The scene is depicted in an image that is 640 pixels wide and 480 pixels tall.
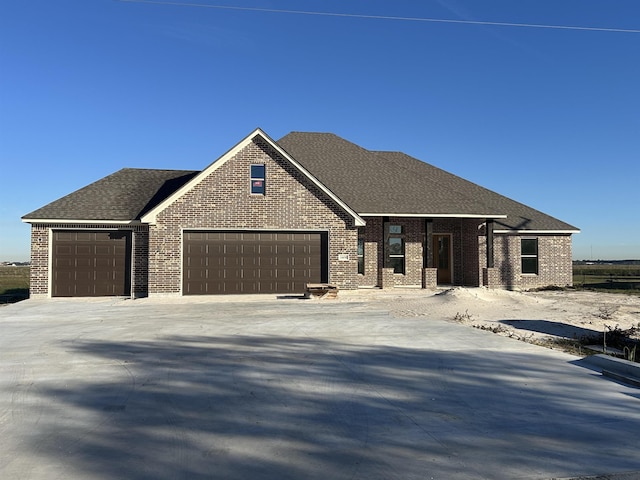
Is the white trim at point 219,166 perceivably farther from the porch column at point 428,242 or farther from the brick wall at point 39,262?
the brick wall at point 39,262

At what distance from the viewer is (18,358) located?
7734 millimetres

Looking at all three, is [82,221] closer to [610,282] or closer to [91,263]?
[91,263]

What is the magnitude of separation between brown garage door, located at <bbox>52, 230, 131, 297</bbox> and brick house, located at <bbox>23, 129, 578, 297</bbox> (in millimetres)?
42

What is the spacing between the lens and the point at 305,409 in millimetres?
5160

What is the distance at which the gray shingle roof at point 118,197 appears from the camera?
1839 centimetres

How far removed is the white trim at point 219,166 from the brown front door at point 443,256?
5.91 metres

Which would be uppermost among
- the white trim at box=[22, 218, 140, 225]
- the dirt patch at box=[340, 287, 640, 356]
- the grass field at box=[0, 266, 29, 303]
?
the white trim at box=[22, 218, 140, 225]

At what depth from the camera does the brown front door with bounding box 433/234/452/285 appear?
897 inches

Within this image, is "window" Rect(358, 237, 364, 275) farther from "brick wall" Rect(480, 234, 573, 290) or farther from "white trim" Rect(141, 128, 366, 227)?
"brick wall" Rect(480, 234, 573, 290)

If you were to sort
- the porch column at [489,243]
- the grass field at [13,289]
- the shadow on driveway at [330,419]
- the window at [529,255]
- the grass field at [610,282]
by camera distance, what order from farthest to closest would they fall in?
1. the grass field at [610,282]
2. the window at [529,255]
3. the grass field at [13,289]
4. the porch column at [489,243]
5. the shadow on driveway at [330,419]

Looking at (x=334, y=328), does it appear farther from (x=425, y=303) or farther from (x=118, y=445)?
(x=118, y=445)

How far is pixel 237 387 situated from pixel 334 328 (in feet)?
16.2

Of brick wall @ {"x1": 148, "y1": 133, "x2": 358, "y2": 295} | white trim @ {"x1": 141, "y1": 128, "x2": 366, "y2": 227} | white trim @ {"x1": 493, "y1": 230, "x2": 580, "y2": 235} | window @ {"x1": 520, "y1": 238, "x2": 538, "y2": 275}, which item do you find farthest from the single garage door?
window @ {"x1": 520, "y1": 238, "x2": 538, "y2": 275}

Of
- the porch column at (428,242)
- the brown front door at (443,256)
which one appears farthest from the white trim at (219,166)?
the brown front door at (443,256)
